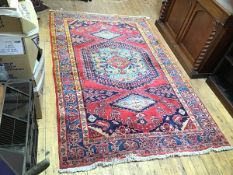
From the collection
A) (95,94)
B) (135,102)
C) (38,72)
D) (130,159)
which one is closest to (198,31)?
(135,102)

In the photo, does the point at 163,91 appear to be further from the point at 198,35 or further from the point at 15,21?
the point at 15,21

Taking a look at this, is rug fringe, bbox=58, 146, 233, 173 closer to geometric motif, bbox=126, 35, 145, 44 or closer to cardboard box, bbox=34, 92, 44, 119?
cardboard box, bbox=34, 92, 44, 119

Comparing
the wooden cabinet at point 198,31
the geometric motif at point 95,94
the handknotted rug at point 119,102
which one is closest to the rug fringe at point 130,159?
the handknotted rug at point 119,102

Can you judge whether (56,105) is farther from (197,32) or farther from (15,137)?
(197,32)

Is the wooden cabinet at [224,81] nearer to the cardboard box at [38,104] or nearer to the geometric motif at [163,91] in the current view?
the geometric motif at [163,91]

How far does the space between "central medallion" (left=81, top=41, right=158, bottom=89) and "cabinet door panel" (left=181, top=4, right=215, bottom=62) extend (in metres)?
0.43

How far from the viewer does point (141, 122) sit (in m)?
1.70

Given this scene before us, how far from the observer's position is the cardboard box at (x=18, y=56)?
1.11 m

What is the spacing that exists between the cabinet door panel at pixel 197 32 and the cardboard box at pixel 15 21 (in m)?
1.52

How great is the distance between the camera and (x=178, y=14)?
2488 millimetres

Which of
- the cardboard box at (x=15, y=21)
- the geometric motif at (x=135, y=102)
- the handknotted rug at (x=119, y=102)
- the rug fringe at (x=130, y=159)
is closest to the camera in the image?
the cardboard box at (x=15, y=21)

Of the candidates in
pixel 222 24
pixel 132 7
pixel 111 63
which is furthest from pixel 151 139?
pixel 132 7

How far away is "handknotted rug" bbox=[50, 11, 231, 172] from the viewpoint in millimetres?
1507

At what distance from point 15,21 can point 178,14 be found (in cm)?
189
